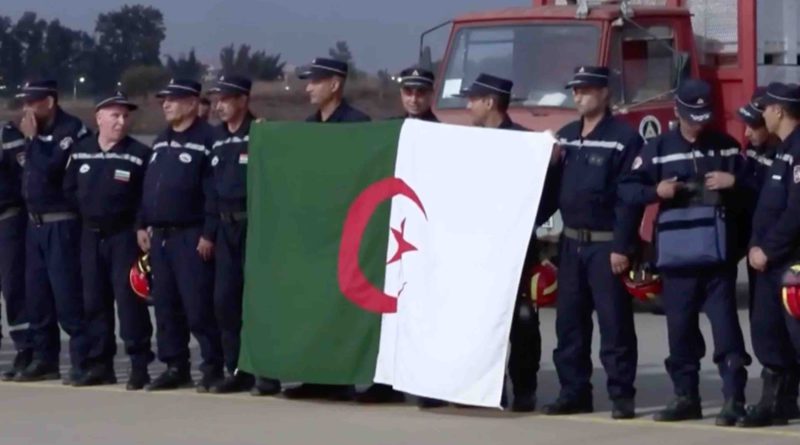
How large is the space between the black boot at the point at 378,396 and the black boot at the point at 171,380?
1.28 m

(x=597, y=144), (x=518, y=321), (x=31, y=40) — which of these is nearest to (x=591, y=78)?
(x=597, y=144)

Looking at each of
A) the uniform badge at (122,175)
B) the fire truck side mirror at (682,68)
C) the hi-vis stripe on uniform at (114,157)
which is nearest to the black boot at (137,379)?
the uniform badge at (122,175)

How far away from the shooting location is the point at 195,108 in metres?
11.4

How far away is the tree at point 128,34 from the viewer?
31.6 metres

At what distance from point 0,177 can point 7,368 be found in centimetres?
153

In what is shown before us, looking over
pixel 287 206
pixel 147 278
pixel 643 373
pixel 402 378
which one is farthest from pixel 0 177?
pixel 643 373

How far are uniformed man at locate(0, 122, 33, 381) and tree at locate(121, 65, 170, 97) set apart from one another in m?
14.7

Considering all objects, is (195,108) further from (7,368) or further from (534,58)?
(534,58)

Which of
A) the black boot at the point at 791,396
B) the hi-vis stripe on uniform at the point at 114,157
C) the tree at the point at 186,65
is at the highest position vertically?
the tree at the point at 186,65

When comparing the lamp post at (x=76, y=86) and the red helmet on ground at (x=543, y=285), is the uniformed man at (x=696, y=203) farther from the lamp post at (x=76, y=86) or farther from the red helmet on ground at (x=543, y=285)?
the lamp post at (x=76, y=86)

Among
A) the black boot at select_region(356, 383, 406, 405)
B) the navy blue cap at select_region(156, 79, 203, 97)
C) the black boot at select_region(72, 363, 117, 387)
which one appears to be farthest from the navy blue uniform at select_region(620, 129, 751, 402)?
the black boot at select_region(72, 363, 117, 387)

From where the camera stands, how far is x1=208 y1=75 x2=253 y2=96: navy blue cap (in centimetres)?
1120

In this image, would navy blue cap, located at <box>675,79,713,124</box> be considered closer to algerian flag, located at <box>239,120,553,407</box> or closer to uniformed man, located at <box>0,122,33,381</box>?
algerian flag, located at <box>239,120,553,407</box>

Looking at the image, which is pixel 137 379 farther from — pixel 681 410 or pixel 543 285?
pixel 681 410
